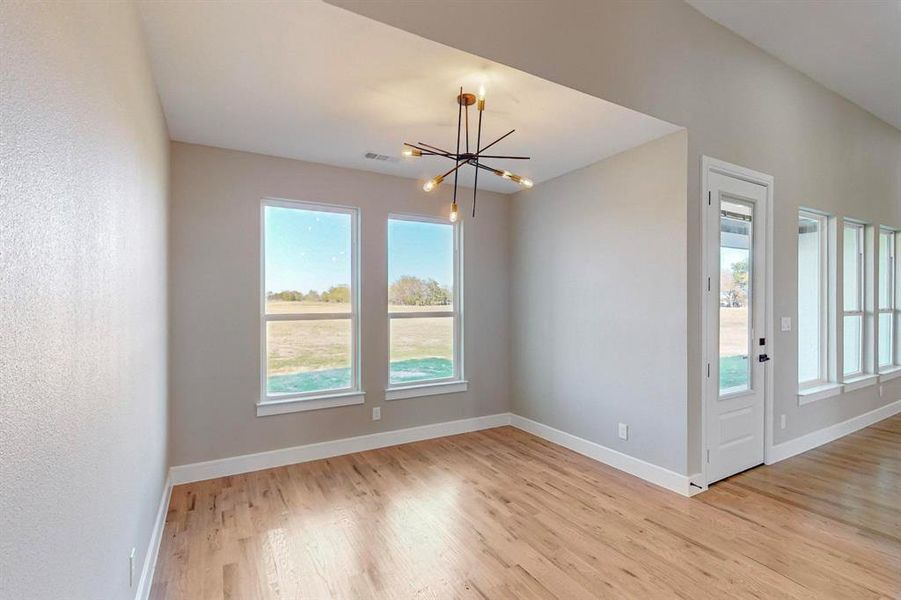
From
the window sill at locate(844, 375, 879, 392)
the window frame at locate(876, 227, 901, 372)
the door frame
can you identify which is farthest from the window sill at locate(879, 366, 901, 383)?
the door frame

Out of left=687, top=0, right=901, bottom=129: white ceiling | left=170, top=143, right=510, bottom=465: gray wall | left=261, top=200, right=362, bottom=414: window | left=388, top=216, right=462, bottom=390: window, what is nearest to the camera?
left=687, top=0, right=901, bottom=129: white ceiling

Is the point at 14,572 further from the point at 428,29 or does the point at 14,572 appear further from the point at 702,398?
the point at 702,398

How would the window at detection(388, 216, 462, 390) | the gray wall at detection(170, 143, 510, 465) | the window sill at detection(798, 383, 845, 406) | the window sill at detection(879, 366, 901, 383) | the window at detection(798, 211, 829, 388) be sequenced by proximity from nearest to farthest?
the gray wall at detection(170, 143, 510, 465) < the window sill at detection(798, 383, 845, 406) < the window at detection(798, 211, 829, 388) < the window at detection(388, 216, 462, 390) < the window sill at detection(879, 366, 901, 383)

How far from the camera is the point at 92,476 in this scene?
4.04 feet

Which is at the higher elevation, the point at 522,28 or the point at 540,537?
the point at 522,28

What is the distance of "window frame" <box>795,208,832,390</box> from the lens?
4.32m

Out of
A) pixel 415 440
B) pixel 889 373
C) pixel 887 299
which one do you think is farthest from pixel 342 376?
pixel 887 299

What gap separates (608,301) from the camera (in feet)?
12.4

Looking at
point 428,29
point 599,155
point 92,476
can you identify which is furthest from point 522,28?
point 92,476

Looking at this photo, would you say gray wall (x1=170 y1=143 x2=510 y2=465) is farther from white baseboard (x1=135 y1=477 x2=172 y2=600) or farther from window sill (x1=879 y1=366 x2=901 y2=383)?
window sill (x1=879 y1=366 x2=901 y2=383)

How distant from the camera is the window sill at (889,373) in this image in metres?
4.94

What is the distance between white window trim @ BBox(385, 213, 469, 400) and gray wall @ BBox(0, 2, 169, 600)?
98.2 inches

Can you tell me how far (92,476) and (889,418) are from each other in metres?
7.40

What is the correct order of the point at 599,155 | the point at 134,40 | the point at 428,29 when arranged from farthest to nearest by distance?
the point at 599,155, the point at 428,29, the point at 134,40
